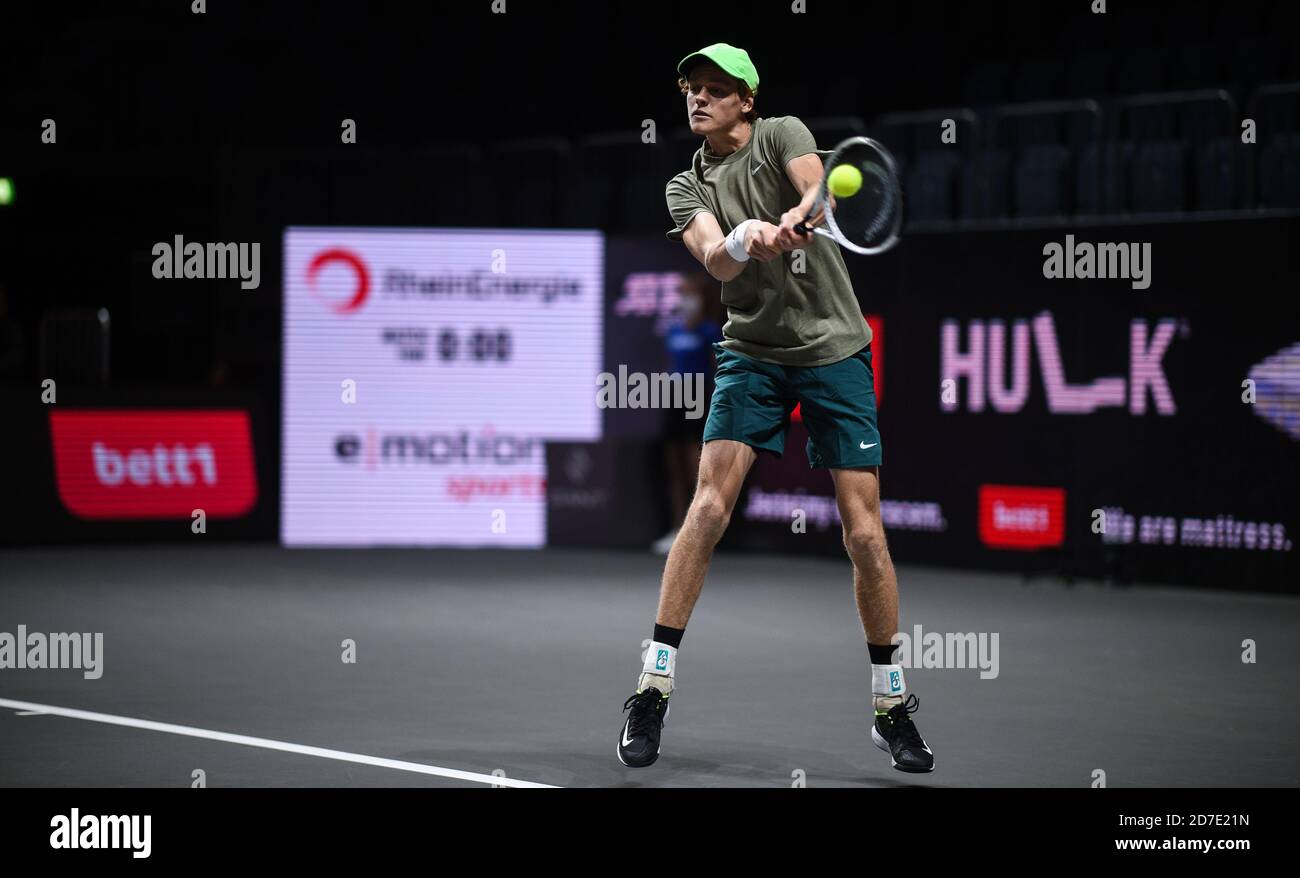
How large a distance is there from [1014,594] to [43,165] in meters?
10.6

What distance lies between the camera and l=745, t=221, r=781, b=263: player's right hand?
548 cm

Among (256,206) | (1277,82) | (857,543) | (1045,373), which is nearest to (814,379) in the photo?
(857,543)

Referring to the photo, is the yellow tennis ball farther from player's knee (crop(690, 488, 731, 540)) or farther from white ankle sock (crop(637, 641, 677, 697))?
white ankle sock (crop(637, 641, 677, 697))

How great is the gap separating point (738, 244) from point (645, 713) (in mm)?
1491

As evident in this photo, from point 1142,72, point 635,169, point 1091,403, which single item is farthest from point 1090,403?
point 635,169

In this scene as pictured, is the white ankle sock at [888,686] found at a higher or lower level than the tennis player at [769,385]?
lower

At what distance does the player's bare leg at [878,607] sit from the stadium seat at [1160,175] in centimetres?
724

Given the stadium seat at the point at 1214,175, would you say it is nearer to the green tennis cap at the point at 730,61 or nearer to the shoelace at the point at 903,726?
the green tennis cap at the point at 730,61

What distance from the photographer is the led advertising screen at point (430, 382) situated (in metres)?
14.0

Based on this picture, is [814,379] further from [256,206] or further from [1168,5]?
[1168,5]

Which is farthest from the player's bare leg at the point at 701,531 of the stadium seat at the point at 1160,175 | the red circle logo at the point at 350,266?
the red circle logo at the point at 350,266

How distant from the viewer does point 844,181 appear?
558 cm

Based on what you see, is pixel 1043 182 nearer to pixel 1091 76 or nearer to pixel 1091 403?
pixel 1091 403

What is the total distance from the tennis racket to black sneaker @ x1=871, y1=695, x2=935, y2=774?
1.46 meters
